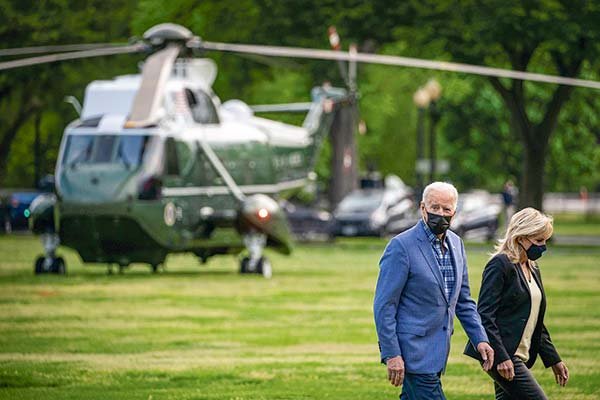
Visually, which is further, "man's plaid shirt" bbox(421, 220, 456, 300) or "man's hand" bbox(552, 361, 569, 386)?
"man's hand" bbox(552, 361, 569, 386)

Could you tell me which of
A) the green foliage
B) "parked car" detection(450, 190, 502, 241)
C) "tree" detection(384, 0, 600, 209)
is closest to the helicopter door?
the green foliage

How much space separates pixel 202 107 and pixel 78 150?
2.95 metres

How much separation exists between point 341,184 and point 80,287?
117 feet

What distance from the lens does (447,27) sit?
47906 mm

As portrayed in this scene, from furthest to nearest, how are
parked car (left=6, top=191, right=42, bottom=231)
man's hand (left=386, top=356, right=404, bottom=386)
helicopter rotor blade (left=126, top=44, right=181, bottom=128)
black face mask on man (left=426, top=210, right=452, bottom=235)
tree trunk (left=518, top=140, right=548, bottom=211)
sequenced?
parked car (left=6, top=191, right=42, bottom=231), tree trunk (left=518, top=140, right=548, bottom=211), helicopter rotor blade (left=126, top=44, right=181, bottom=128), black face mask on man (left=426, top=210, right=452, bottom=235), man's hand (left=386, top=356, right=404, bottom=386)

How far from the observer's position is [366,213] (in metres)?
57.8

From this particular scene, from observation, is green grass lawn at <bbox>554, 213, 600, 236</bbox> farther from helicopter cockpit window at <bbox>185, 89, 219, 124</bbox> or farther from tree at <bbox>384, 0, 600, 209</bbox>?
helicopter cockpit window at <bbox>185, 89, 219, 124</bbox>

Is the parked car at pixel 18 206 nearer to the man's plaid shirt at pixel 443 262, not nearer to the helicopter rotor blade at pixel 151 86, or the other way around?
the helicopter rotor blade at pixel 151 86

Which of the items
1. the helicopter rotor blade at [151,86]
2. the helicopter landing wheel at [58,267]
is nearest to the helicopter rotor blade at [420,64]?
the helicopter rotor blade at [151,86]

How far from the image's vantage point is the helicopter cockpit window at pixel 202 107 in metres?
34.0

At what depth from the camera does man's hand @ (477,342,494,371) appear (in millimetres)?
10281

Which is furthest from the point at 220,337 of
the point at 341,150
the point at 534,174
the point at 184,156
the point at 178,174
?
the point at 341,150

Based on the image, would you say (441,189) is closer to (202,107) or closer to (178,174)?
(178,174)

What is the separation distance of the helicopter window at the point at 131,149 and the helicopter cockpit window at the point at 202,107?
1.72 metres
